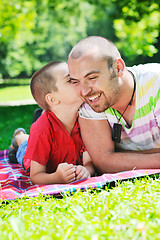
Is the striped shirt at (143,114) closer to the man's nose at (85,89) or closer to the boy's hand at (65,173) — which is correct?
the man's nose at (85,89)

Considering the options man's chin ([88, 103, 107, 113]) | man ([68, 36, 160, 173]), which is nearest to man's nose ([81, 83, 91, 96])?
man ([68, 36, 160, 173])

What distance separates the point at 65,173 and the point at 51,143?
0.44m

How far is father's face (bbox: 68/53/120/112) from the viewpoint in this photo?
283 cm

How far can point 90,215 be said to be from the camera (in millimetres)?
1981

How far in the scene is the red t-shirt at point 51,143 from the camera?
3.18 meters

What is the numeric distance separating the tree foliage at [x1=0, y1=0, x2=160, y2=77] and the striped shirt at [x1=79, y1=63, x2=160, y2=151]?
8.26 metres

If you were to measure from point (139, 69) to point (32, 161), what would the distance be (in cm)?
142

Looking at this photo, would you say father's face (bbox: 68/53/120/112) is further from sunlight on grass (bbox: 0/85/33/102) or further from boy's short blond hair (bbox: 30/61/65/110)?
sunlight on grass (bbox: 0/85/33/102)

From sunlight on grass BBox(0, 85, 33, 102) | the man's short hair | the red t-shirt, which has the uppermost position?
the man's short hair

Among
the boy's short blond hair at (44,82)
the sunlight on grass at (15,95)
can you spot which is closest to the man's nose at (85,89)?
the boy's short blond hair at (44,82)

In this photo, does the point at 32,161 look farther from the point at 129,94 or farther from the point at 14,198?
the point at 129,94

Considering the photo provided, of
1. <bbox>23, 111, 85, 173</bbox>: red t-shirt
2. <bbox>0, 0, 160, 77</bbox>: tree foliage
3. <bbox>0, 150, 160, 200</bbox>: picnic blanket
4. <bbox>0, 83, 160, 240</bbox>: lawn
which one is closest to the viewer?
<bbox>0, 83, 160, 240</bbox>: lawn

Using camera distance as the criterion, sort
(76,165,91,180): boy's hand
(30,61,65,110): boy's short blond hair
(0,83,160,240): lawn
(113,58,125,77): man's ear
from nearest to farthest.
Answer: (0,83,160,240): lawn
(113,58,125,77): man's ear
(76,165,91,180): boy's hand
(30,61,65,110): boy's short blond hair

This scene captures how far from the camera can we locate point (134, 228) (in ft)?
5.73
